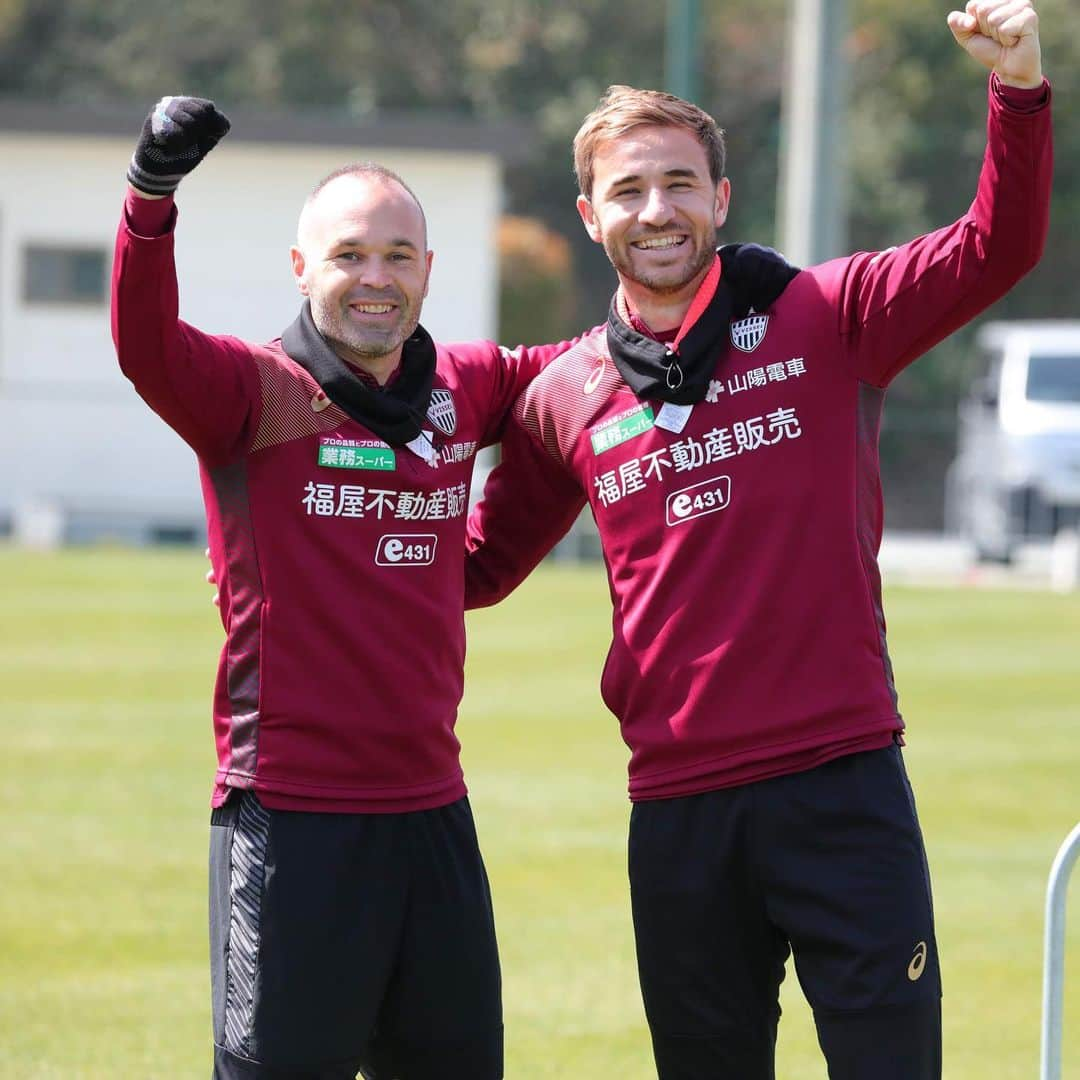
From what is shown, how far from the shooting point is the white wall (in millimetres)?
A: 27750

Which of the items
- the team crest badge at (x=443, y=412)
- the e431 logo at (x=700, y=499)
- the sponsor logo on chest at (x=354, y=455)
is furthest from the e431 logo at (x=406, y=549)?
the e431 logo at (x=700, y=499)

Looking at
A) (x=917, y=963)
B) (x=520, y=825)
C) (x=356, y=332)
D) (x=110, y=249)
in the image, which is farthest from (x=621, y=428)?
(x=110, y=249)

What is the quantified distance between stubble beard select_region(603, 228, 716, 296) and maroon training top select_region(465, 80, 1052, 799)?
158 millimetres

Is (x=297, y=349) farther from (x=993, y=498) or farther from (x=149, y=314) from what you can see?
(x=993, y=498)

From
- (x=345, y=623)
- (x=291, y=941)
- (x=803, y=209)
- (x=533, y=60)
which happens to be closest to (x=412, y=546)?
(x=345, y=623)

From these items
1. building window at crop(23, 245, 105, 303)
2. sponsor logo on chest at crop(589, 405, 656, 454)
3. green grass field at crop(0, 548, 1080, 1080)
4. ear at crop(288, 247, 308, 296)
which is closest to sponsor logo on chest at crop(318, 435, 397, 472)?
ear at crop(288, 247, 308, 296)

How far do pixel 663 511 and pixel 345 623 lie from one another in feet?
2.36

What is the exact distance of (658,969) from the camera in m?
4.34

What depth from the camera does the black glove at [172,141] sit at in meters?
3.94

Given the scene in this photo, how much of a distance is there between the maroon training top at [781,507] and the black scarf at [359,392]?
1.41 feet

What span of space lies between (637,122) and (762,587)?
3.49 ft

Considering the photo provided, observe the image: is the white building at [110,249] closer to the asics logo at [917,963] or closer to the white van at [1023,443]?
A: the white van at [1023,443]

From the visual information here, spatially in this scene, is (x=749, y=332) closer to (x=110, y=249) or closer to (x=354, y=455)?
(x=354, y=455)

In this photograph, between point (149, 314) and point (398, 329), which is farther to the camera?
point (398, 329)
